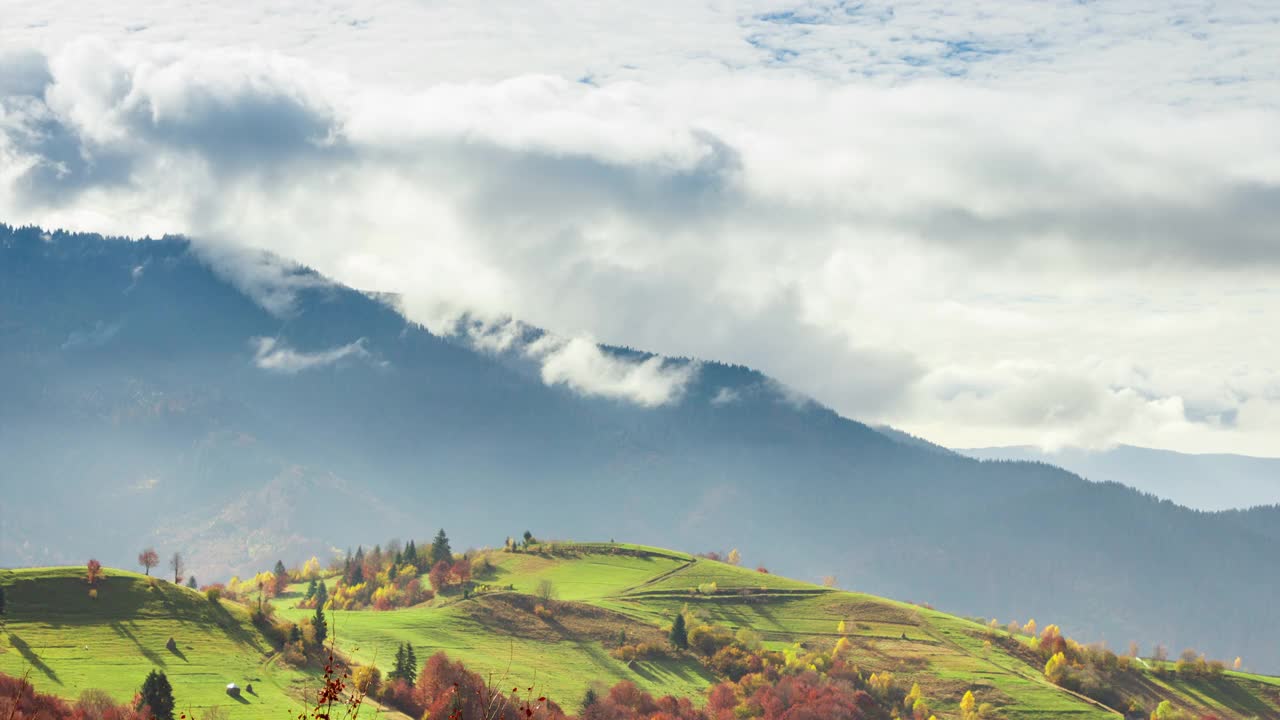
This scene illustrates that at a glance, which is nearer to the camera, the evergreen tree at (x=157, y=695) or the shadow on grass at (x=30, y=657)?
the evergreen tree at (x=157, y=695)

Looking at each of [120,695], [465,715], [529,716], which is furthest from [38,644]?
[529,716]

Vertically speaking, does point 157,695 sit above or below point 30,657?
below

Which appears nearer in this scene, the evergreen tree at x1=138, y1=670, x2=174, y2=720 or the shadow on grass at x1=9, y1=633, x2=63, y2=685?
the evergreen tree at x1=138, y1=670, x2=174, y2=720

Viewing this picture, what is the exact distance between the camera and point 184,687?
623 feet

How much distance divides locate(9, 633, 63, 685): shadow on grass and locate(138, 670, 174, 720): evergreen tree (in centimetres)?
1778

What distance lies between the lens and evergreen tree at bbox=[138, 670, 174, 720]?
16875 centimetres

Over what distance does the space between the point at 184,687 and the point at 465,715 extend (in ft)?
152

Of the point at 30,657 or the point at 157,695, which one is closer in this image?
the point at 157,695

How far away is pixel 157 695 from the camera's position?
561ft

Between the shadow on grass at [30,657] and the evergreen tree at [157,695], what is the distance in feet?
58.3

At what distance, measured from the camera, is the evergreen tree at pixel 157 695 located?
Result: 16875 centimetres

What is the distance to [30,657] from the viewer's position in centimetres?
18725

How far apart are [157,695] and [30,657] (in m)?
32.0

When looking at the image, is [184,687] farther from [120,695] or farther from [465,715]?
[465,715]
